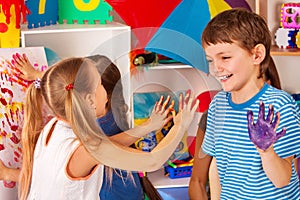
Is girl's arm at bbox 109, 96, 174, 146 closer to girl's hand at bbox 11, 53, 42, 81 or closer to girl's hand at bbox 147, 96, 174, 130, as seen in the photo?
girl's hand at bbox 147, 96, 174, 130

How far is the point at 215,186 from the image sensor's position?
1601 mm

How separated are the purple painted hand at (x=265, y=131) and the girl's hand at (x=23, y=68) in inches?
39.4

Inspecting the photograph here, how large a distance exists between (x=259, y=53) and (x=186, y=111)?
269mm

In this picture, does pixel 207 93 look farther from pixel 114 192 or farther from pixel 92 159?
pixel 114 192

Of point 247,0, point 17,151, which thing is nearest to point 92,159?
point 17,151

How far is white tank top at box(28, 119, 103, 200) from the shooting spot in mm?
1585

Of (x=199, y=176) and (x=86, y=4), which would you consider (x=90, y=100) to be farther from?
(x=86, y=4)

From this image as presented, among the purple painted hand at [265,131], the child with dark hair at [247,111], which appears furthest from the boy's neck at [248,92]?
the purple painted hand at [265,131]

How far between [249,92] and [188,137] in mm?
221

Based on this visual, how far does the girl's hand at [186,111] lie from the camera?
1.28 m

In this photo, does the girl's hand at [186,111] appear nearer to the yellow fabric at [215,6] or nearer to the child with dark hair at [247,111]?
the child with dark hair at [247,111]

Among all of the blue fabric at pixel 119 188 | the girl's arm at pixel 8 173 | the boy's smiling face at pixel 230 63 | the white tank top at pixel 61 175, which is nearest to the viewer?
the boy's smiling face at pixel 230 63

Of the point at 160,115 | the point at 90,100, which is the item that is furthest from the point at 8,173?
the point at 160,115

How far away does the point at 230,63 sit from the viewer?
55.3 inches
